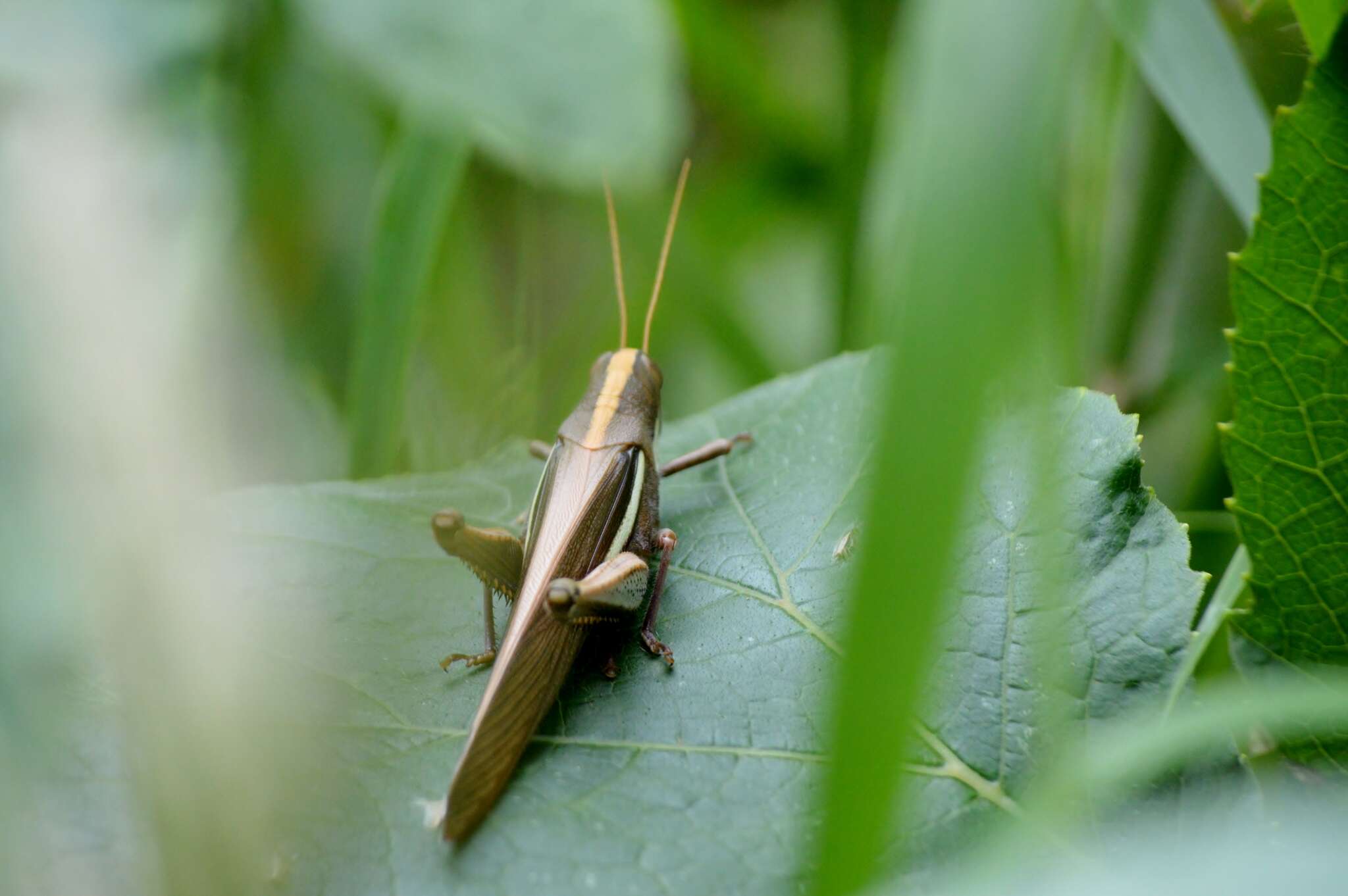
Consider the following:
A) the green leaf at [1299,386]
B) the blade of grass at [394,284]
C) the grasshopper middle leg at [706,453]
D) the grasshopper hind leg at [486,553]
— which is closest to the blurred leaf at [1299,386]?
the green leaf at [1299,386]

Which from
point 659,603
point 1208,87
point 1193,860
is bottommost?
point 659,603

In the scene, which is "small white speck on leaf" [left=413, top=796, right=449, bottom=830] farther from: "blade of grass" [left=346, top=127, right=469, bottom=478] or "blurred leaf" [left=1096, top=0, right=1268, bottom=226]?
"blurred leaf" [left=1096, top=0, right=1268, bottom=226]

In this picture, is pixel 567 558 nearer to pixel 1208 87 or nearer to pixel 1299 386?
pixel 1299 386

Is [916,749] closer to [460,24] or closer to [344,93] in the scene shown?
[460,24]

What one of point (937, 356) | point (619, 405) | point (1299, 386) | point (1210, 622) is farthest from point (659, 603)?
point (937, 356)

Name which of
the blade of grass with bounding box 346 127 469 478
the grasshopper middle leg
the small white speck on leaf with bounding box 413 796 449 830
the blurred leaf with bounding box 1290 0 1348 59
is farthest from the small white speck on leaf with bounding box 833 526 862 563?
the blade of grass with bounding box 346 127 469 478
